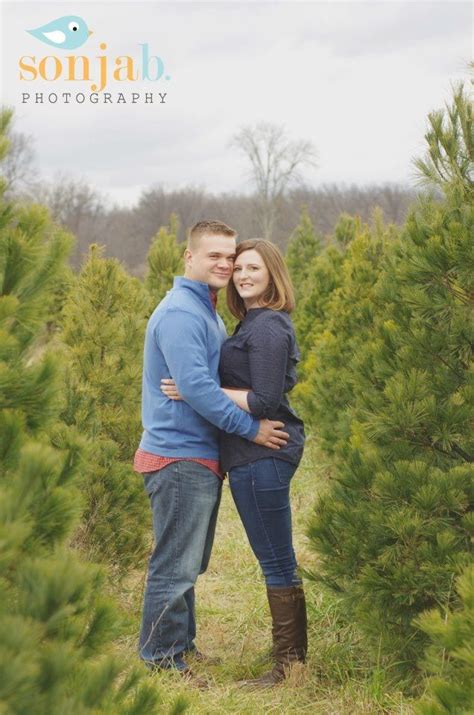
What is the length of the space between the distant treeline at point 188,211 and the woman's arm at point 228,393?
42.3 m

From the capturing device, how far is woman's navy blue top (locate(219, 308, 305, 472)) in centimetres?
360

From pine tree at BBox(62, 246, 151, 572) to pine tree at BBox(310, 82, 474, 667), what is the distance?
1.67 m

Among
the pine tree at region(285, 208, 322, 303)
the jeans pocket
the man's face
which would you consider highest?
the pine tree at region(285, 208, 322, 303)

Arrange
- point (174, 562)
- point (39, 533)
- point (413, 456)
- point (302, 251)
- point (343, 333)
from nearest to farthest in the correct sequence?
point (39, 533)
point (413, 456)
point (174, 562)
point (343, 333)
point (302, 251)

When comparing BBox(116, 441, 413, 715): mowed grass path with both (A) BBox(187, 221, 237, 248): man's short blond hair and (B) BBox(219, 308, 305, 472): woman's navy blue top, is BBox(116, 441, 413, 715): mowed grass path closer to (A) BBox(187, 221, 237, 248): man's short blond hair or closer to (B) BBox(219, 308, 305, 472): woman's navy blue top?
(B) BBox(219, 308, 305, 472): woman's navy blue top

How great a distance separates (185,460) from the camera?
371cm

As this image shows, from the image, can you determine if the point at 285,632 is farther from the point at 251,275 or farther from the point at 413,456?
the point at 251,275

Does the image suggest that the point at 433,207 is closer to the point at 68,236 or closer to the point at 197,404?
the point at 197,404

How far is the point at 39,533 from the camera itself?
68.7 inches

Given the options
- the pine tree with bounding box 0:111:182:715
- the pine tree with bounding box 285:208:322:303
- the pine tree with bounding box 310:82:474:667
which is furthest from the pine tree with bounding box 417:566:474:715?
the pine tree with bounding box 285:208:322:303

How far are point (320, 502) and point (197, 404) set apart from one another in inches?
28.1

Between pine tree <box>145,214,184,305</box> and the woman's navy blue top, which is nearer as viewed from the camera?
the woman's navy blue top

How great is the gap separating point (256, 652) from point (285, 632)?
1.66 ft

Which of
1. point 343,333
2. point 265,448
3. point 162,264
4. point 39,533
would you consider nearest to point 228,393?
point 265,448
